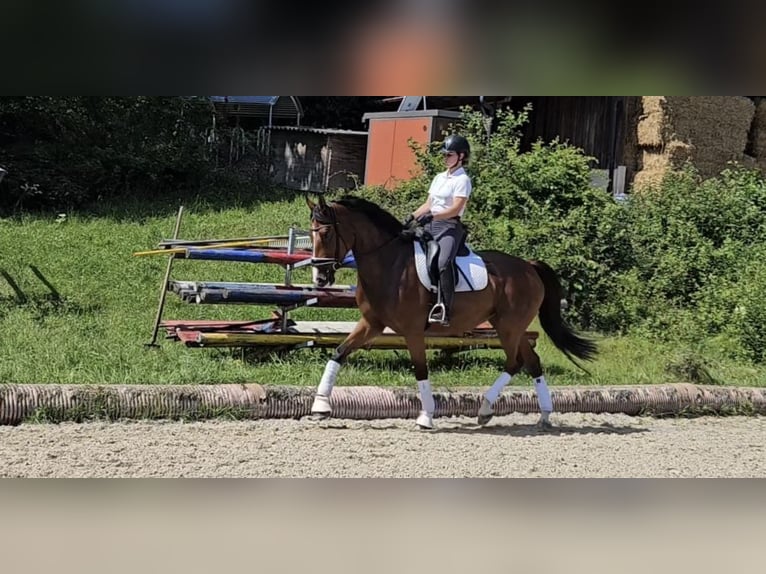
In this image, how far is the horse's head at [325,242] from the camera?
5.84m

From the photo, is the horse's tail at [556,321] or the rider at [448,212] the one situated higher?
the rider at [448,212]

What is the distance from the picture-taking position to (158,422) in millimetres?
5879

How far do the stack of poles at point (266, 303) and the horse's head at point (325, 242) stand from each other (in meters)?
1.24

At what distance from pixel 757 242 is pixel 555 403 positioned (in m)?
5.35

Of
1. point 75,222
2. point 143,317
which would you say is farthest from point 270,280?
point 75,222

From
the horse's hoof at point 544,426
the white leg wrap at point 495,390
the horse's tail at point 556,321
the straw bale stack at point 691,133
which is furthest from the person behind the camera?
the straw bale stack at point 691,133

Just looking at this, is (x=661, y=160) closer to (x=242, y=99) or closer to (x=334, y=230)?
(x=242, y=99)

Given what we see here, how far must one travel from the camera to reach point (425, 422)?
6.12 m

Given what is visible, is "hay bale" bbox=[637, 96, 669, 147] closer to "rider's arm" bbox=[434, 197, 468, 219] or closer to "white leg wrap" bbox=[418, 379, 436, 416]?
"rider's arm" bbox=[434, 197, 468, 219]

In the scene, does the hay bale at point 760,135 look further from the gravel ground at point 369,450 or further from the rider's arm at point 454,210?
the rider's arm at point 454,210

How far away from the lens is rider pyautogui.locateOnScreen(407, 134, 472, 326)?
5.82 m

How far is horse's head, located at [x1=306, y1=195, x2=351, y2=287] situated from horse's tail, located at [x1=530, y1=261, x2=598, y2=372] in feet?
5.32

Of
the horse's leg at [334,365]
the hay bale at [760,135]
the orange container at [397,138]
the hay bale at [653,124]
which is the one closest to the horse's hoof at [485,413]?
the horse's leg at [334,365]

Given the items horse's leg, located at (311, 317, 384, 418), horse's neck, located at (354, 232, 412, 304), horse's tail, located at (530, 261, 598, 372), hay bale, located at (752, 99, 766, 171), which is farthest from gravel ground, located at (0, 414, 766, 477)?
hay bale, located at (752, 99, 766, 171)
